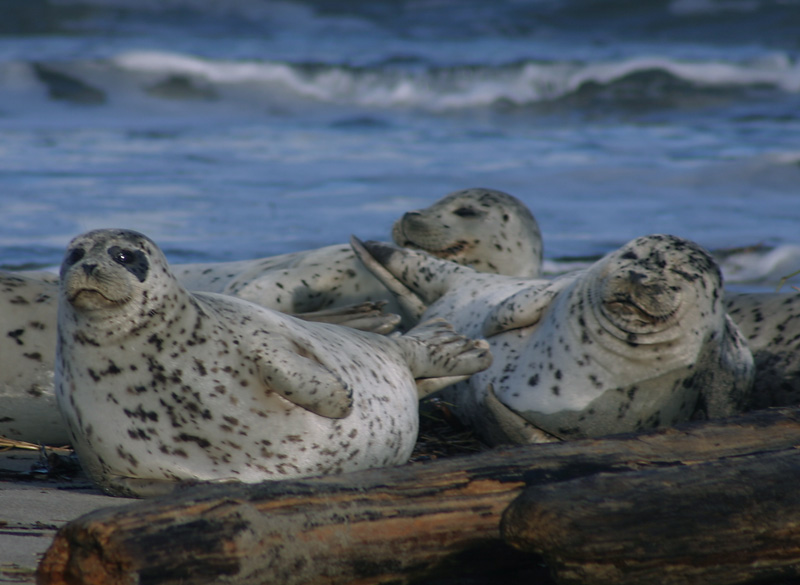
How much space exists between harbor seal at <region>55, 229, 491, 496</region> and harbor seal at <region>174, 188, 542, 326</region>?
83.1 inches

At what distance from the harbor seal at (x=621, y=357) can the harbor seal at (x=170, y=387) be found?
3.30ft

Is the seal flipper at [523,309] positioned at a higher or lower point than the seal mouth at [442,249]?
lower

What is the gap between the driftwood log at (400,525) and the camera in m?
2.21

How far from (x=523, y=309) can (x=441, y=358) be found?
52 centimetres

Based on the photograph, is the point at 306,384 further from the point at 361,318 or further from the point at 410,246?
the point at 410,246

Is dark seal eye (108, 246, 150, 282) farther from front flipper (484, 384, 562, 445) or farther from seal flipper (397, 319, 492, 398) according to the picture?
front flipper (484, 384, 562, 445)

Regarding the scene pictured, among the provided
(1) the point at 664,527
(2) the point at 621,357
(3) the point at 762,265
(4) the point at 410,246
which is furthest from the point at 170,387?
(3) the point at 762,265

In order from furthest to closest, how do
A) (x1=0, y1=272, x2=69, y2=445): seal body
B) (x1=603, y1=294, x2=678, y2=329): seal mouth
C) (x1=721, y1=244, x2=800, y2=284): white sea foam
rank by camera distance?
(x1=721, y1=244, x2=800, y2=284): white sea foam < (x1=0, y1=272, x2=69, y2=445): seal body < (x1=603, y1=294, x2=678, y2=329): seal mouth

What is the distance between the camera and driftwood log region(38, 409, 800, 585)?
7.25 feet

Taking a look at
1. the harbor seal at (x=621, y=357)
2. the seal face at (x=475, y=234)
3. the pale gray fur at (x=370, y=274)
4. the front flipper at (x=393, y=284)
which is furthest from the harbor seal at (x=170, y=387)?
the seal face at (x=475, y=234)

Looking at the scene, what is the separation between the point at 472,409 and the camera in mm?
4523

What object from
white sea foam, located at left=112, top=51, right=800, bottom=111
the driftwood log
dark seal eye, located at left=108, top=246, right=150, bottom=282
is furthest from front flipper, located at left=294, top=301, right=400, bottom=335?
white sea foam, located at left=112, top=51, right=800, bottom=111

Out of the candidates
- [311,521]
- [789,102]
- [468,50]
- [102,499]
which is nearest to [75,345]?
[102,499]

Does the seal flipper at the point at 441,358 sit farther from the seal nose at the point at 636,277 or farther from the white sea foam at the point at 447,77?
the white sea foam at the point at 447,77
